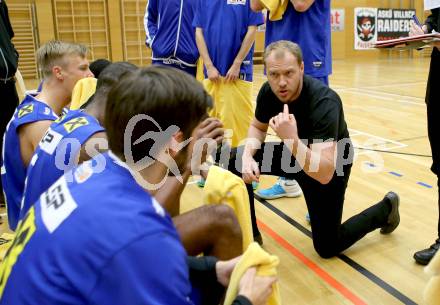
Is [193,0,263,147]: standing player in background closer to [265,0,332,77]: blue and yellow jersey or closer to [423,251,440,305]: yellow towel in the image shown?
[265,0,332,77]: blue and yellow jersey

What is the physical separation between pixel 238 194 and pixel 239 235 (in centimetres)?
20

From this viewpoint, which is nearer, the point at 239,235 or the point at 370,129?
the point at 239,235

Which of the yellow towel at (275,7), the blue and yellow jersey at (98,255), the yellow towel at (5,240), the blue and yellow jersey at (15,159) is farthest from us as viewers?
the yellow towel at (275,7)

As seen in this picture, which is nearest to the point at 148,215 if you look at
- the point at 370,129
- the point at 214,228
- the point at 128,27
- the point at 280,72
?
the point at 214,228

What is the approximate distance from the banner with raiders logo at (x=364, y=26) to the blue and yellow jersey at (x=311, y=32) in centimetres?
1494

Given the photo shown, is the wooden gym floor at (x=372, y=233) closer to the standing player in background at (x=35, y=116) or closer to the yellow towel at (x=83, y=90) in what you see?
the yellow towel at (x=83, y=90)

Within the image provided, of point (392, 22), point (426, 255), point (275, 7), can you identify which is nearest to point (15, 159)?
point (275, 7)

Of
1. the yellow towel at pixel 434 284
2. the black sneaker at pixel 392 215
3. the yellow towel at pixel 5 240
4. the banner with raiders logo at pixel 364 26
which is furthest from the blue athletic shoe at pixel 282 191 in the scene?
the banner with raiders logo at pixel 364 26

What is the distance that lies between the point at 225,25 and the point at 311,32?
0.79m

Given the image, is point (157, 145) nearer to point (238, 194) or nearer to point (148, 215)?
point (148, 215)

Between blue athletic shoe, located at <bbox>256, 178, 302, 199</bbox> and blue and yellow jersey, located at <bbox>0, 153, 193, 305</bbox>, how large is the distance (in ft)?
8.84

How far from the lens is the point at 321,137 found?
2.59 m

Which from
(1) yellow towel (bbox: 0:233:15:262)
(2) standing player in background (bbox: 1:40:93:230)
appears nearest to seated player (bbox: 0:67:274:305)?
(2) standing player in background (bbox: 1:40:93:230)

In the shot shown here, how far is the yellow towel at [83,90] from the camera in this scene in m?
2.98
